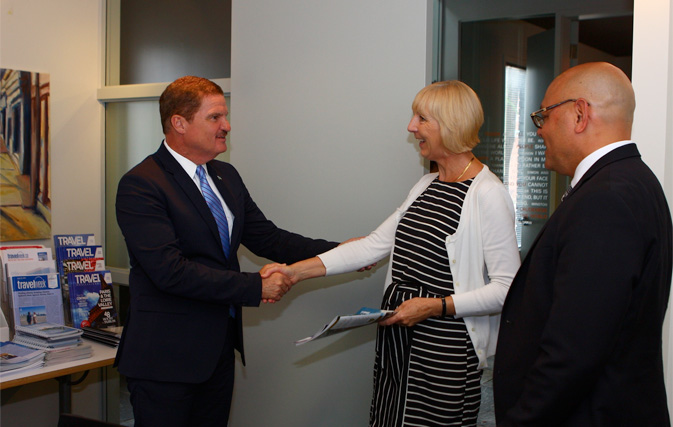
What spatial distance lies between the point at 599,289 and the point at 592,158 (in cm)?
38

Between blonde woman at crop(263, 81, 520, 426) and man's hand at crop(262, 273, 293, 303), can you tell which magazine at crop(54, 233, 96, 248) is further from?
blonde woman at crop(263, 81, 520, 426)

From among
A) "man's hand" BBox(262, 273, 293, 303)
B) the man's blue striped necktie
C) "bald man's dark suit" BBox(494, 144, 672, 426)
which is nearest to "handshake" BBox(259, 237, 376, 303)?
"man's hand" BBox(262, 273, 293, 303)

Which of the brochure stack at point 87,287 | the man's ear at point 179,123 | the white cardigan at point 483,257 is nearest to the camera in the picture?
the white cardigan at point 483,257

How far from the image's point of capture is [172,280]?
7.20 feet

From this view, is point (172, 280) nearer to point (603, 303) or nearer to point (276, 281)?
point (276, 281)

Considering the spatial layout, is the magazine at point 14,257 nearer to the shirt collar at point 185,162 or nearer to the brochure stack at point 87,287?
the brochure stack at point 87,287

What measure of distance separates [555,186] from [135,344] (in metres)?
1.82

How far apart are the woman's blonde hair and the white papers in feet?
2.18

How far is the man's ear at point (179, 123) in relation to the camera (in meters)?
2.42

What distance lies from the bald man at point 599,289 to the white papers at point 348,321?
557mm

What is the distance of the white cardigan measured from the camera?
2055 mm

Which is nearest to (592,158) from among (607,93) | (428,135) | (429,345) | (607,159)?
(607,159)

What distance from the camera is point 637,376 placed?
4.44 ft

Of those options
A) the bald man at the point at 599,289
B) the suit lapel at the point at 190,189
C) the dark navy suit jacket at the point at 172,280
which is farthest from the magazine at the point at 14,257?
the bald man at the point at 599,289
